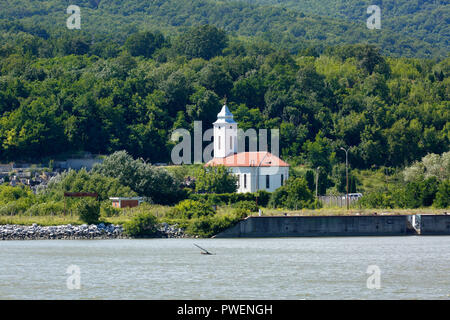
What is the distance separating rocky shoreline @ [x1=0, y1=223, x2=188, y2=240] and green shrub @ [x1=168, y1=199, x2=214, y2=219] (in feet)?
8.54

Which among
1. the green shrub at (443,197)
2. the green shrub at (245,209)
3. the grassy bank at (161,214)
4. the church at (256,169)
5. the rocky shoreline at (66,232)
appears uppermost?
the church at (256,169)

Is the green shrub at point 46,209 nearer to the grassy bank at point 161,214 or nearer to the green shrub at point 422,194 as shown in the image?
the grassy bank at point 161,214

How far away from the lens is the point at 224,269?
41.2 m

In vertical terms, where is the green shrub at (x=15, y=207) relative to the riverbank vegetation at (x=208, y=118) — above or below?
below

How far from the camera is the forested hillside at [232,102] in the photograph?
4072 inches

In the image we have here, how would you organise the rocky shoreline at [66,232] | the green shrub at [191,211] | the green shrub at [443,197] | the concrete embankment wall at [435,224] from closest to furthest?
the rocky shoreline at [66,232] < the green shrub at [191,211] < the concrete embankment wall at [435,224] < the green shrub at [443,197]

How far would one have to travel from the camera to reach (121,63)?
12900cm

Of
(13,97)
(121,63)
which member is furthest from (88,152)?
(121,63)

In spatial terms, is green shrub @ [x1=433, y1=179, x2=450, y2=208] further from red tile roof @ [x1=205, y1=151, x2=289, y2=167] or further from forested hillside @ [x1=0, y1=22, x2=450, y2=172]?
forested hillside @ [x1=0, y1=22, x2=450, y2=172]

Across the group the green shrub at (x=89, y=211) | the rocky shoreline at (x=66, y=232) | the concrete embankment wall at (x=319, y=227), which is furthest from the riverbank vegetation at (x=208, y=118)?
the rocky shoreline at (x=66, y=232)

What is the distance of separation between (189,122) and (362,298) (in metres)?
82.6

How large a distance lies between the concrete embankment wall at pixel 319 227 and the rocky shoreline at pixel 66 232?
4778 millimetres

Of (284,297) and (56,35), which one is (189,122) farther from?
(284,297)

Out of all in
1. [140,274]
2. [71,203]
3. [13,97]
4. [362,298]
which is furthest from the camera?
[13,97]
